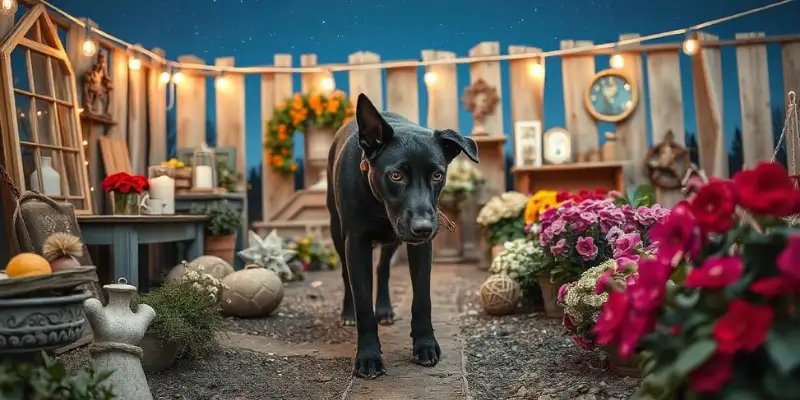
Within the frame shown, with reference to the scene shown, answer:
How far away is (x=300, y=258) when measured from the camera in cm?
589

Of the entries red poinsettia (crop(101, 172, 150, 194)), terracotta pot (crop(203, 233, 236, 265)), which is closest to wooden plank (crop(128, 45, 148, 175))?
terracotta pot (crop(203, 233, 236, 265))

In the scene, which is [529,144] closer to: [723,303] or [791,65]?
[791,65]

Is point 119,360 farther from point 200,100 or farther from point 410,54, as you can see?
point 410,54

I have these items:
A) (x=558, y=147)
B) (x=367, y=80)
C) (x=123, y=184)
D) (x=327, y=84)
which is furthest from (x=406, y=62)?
(x=123, y=184)

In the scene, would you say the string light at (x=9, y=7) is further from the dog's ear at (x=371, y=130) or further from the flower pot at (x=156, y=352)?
the dog's ear at (x=371, y=130)

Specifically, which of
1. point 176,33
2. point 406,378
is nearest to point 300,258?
point 176,33

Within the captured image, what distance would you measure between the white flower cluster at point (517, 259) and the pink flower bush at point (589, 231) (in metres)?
0.35

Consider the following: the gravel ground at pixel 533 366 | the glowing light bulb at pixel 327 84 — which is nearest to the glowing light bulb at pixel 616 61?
the glowing light bulb at pixel 327 84

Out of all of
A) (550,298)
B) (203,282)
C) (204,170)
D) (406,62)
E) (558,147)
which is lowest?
(550,298)

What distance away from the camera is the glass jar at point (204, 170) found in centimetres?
499

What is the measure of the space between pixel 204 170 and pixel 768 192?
4511mm

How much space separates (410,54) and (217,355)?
4.66m

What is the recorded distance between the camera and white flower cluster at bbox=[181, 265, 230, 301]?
2805mm

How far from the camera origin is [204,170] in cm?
501
